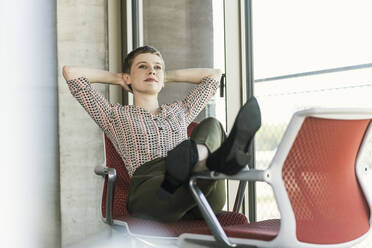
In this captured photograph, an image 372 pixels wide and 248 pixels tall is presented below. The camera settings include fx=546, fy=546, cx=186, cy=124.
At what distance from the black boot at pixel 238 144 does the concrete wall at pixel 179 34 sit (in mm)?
1605

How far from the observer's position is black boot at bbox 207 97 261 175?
4.86 feet

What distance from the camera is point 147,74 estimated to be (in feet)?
8.00

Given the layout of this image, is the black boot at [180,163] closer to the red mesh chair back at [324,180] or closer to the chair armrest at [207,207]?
the chair armrest at [207,207]

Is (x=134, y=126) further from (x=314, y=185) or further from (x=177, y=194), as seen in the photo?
(x=314, y=185)

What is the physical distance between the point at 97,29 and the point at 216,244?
2.75 metres

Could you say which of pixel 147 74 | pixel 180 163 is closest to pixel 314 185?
pixel 180 163

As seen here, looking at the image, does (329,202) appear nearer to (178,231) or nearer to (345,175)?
(345,175)

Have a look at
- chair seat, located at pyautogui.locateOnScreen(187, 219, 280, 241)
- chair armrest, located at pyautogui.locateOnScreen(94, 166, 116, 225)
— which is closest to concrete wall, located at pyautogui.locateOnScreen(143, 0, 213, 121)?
chair armrest, located at pyautogui.locateOnScreen(94, 166, 116, 225)

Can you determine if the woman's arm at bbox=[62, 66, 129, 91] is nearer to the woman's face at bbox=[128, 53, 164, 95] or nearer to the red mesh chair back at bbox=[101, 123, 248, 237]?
the woman's face at bbox=[128, 53, 164, 95]

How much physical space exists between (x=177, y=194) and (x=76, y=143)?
2.38 metres

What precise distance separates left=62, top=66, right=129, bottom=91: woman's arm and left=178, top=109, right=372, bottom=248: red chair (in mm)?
1007

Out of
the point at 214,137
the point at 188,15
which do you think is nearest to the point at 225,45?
the point at 188,15

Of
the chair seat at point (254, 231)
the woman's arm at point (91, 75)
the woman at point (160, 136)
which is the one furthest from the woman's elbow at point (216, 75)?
the chair seat at point (254, 231)

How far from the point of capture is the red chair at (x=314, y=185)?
1454 mm
